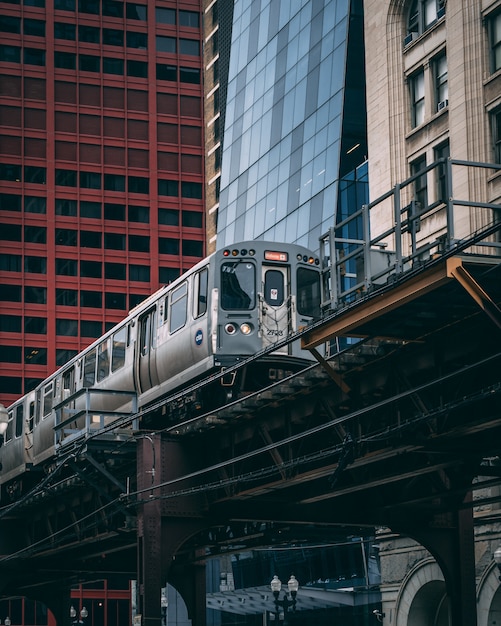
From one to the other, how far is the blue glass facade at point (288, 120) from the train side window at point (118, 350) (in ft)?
81.7

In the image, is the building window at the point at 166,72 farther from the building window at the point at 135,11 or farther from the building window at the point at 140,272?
the building window at the point at 140,272

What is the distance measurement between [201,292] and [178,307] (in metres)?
1.54

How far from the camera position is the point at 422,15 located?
154 ft

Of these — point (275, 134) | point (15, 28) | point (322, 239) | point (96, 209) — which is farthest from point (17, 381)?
point (322, 239)

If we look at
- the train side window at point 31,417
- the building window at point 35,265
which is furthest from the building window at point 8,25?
the train side window at point 31,417

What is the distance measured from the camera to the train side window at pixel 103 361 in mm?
37344

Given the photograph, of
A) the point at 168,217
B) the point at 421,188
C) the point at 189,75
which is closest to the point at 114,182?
the point at 168,217

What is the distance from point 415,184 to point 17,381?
71.1m

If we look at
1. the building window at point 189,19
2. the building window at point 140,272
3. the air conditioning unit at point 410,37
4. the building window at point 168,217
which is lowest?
the air conditioning unit at point 410,37

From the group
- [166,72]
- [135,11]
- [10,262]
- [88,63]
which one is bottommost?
[10,262]

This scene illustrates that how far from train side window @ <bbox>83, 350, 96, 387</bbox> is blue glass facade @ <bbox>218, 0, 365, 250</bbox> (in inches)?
885

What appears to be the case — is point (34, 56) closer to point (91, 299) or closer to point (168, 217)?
point (168, 217)

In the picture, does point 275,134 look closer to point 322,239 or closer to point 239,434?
point 239,434

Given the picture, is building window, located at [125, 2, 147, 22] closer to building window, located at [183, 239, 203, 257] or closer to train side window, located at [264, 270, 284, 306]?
building window, located at [183, 239, 203, 257]
